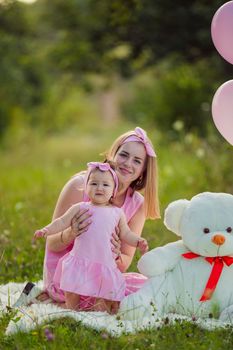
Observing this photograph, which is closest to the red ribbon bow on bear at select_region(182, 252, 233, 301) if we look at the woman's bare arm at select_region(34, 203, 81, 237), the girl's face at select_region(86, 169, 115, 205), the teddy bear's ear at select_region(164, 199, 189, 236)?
the teddy bear's ear at select_region(164, 199, 189, 236)

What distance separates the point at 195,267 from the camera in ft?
11.4

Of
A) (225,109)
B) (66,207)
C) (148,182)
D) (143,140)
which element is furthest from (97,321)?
(225,109)

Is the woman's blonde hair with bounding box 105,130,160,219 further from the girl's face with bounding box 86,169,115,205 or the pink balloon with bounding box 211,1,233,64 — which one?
the pink balloon with bounding box 211,1,233,64

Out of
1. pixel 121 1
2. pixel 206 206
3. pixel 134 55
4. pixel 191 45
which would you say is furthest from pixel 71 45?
pixel 206 206

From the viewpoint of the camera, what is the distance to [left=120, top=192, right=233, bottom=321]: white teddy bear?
3365 mm

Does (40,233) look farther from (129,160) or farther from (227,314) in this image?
(227,314)

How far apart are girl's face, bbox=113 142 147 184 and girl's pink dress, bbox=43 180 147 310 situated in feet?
0.51

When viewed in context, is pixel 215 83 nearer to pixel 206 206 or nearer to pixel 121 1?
pixel 121 1

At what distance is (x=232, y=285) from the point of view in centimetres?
344

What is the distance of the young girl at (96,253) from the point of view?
11.2ft

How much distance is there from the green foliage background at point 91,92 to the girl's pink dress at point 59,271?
27cm

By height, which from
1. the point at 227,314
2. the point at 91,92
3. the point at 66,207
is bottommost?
the point at 227,314

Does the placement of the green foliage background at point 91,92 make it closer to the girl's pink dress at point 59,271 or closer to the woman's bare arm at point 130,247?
the girl's pink dress at point 59,271

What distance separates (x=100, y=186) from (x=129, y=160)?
0.37m
